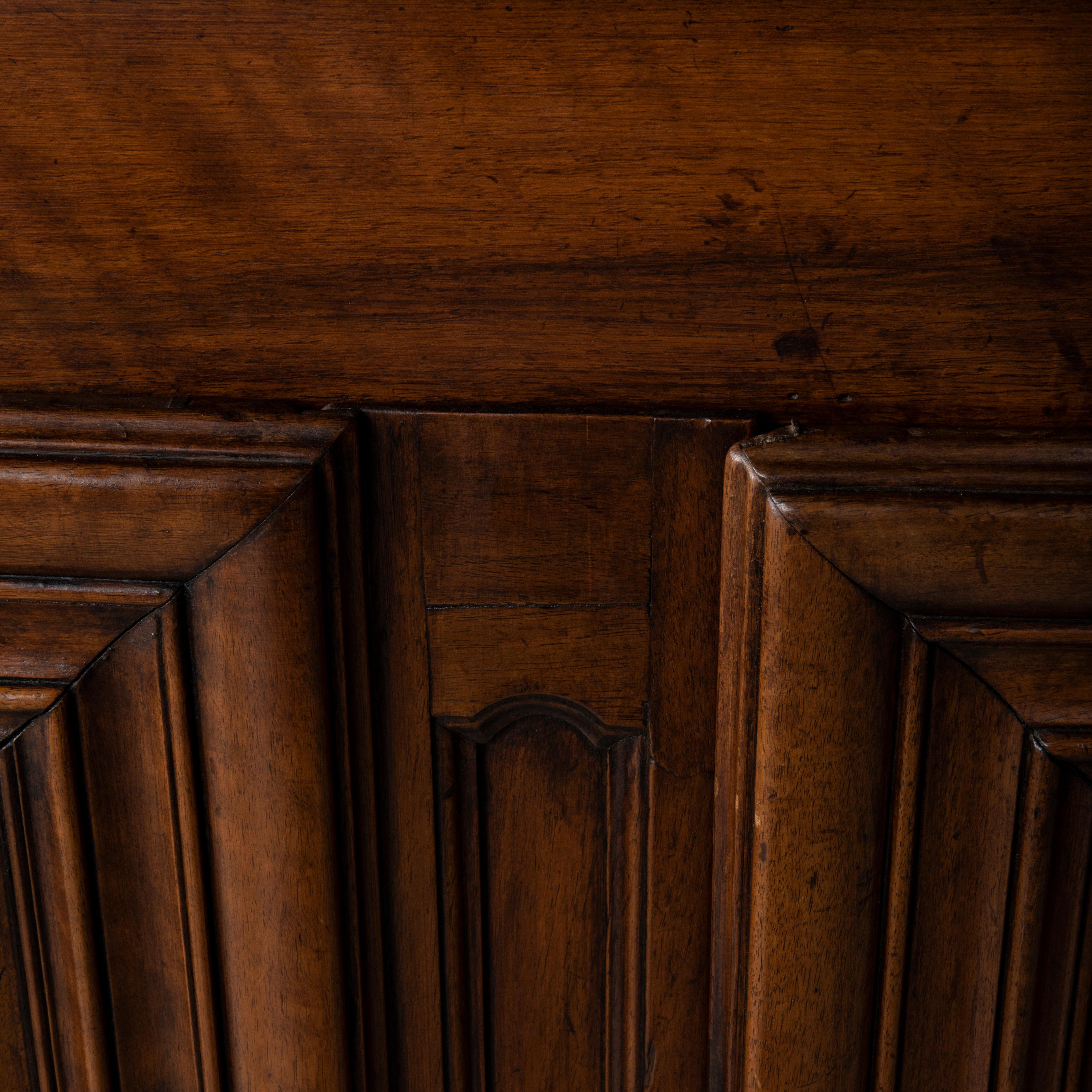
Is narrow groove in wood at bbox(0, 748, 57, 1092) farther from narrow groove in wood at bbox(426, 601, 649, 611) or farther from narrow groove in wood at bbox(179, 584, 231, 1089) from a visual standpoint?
narrow groove in wood at bbox(426, 601, 649, 611)

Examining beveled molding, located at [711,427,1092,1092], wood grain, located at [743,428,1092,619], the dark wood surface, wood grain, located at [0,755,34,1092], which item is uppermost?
the dark wood surface

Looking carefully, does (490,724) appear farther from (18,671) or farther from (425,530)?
(18,671)

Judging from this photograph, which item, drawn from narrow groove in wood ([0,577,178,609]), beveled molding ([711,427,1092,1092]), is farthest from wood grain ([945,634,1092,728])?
narrow groove in wood ([0,577,178,609])

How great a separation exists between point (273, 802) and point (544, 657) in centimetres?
19

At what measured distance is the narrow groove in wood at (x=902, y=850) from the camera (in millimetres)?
576

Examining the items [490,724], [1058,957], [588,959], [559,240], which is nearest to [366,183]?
[559,240]

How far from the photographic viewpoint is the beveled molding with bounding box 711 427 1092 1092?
55 centimetres

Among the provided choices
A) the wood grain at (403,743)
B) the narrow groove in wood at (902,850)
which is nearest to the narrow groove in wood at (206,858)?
the wood grain at (403,743)

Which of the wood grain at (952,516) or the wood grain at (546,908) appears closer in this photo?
the wood grain at (952,516)

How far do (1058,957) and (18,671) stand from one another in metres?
0.66

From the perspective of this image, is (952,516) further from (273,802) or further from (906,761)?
(273,802)

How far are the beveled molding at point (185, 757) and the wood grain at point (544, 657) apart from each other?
56mm

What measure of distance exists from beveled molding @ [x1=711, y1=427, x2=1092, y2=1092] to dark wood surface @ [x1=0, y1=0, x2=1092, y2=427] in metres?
0.06

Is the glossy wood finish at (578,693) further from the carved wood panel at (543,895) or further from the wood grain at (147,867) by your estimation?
the wood grain at (147,867)
